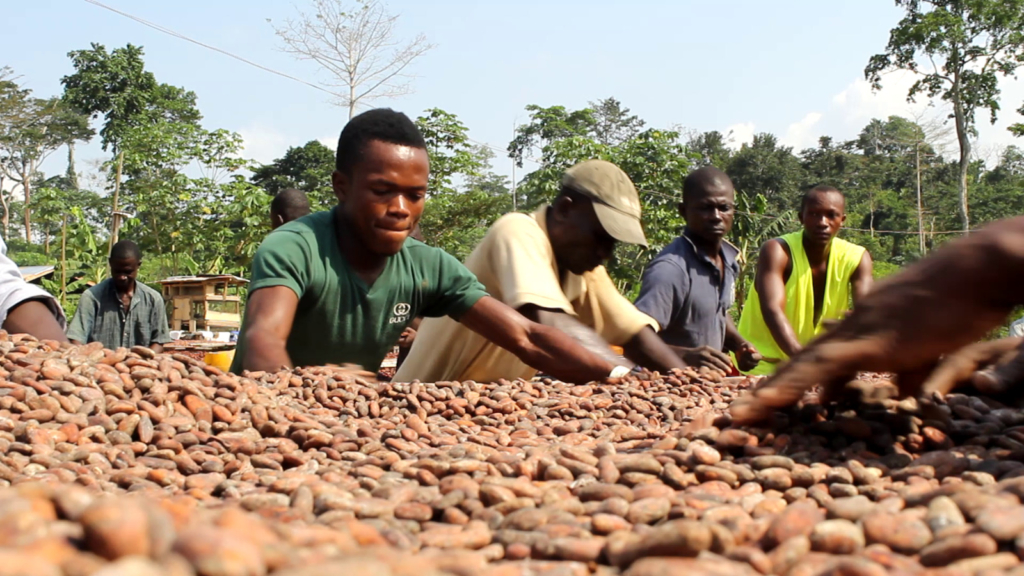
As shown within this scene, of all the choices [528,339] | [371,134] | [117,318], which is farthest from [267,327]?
[117,318]

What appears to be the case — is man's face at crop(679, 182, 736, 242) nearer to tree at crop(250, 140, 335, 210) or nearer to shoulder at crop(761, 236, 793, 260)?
shoulder at crop(761, 236, 793, 260)

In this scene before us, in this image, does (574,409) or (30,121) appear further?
(30,121)

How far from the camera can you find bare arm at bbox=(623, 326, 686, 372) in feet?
10.8

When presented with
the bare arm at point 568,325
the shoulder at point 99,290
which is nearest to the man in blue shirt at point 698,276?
the bare arm at point 568,325

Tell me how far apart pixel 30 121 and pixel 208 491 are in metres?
35.5

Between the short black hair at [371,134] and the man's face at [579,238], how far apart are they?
25.4 inches

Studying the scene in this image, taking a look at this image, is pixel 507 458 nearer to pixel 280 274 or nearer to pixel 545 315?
pixel 280 274

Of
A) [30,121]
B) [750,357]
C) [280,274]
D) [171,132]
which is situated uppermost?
[30,121]

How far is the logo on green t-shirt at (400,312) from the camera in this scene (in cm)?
278

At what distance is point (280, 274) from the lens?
2.46m

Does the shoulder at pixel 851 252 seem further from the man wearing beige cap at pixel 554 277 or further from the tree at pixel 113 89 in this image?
the tree at pixel 113 89

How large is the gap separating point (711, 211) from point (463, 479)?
284 cm

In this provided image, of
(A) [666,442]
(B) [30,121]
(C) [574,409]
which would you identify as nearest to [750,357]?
(C) [574,409]

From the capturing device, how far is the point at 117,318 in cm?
524
